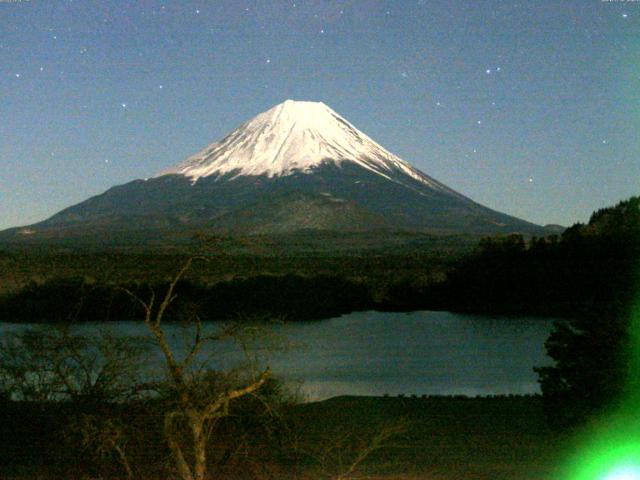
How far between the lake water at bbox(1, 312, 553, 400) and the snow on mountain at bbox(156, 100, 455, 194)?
71040mm

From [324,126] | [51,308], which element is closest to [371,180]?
[324,126]

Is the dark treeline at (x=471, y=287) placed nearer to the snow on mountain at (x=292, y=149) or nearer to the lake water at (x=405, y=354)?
the lake water at (x=405, y=354)

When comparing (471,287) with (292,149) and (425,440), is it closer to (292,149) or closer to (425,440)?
(425,440)

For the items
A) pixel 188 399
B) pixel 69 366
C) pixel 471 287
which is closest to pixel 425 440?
pixel 188 399

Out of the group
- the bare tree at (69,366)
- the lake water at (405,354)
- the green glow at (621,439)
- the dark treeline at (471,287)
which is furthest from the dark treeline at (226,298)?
the green glow at (621,439)

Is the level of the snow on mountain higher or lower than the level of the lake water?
higher

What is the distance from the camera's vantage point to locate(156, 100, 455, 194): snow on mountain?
102 metres

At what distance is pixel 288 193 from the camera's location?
8875 centimetres

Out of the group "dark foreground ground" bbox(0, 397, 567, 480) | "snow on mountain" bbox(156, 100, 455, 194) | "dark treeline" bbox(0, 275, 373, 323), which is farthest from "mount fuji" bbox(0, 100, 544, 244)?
"dark foreground ground" bbox(0, 397, 567, 480)

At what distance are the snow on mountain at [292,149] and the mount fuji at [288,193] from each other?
5.3 inches

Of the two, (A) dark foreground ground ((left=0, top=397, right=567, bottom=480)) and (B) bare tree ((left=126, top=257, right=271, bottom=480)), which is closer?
(B) bare tree ((left=126, top=257, right=271, bottom=480))

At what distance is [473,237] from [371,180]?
1053 inches

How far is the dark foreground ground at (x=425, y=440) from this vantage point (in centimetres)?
711

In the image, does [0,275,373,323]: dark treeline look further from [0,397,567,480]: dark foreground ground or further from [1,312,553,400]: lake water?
[0,397,567,480]: dark foreground ground
